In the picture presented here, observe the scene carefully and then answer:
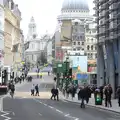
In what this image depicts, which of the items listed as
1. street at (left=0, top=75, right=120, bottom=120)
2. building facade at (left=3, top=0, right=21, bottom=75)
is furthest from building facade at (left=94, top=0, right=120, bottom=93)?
building facade at (left=3, top=0, right=21, bottom=75)

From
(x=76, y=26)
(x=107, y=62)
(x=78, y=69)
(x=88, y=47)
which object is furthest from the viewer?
(x=76, y=26)

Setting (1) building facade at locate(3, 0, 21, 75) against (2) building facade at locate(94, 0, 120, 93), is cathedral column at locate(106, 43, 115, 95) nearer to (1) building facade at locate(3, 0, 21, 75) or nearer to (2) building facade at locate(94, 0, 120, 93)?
(2) building facade at locate(94, 0, 120, 93)

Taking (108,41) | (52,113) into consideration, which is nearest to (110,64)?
(108,41)

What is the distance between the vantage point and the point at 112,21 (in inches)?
2274

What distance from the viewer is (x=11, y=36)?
124m

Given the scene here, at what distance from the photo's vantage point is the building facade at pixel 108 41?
56641 mm

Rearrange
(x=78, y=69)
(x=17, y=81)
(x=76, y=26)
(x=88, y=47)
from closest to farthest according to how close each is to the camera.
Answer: (x=78, y=69), (x=17, y=81), (x=88, y=47), (x=76, y=26)

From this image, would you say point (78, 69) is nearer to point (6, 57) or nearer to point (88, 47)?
Result: point (6, 57)

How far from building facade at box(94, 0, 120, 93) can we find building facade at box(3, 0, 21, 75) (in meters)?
46.8

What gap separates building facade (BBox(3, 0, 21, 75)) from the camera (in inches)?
4454

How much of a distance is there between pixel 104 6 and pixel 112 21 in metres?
4.33

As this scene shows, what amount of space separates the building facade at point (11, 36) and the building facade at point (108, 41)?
46.8 m

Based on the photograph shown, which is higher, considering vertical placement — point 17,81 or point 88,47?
point 88,47

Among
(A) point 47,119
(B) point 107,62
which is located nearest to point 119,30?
(B) point 107,62
